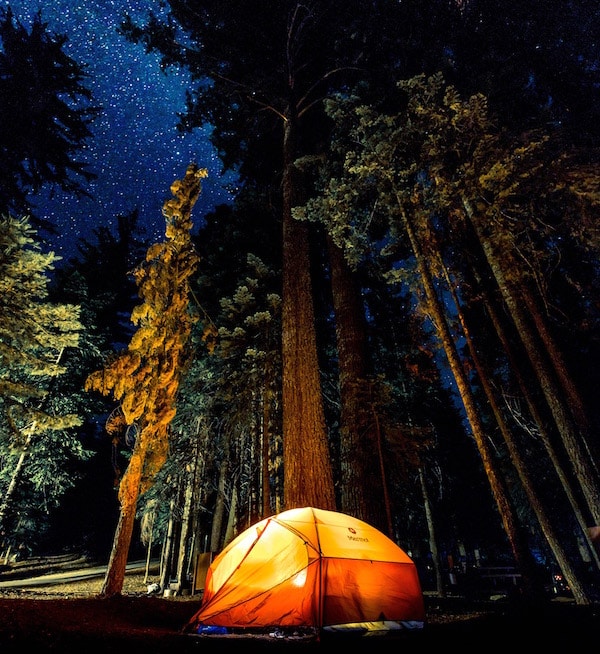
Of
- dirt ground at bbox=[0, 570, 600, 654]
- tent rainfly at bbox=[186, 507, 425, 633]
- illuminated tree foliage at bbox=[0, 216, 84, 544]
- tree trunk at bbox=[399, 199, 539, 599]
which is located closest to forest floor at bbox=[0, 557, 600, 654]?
dirt ground at bbox=[0, 570, 600, 654]

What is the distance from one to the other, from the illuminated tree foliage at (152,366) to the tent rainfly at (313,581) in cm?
297

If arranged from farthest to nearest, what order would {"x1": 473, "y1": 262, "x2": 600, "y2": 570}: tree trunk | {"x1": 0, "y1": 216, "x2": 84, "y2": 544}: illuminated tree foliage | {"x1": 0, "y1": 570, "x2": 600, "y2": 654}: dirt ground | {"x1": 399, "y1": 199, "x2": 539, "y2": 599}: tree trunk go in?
{"x1": 0, "y1": 216, "x2": 84, "y2": 544}: illuminated tree foliage → {"x1": 473, "y1": 262, "x2": 600, "y2": 570}: tree trunk → {"x1": 399, "y1": 199, "x2": 539, "y2": 599}: tree trunk → {"x1": 0, "y1": 570, "x2": 600, "y2": 654}: dirt ground

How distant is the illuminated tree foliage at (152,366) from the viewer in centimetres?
689

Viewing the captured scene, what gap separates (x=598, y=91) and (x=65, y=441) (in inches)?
903

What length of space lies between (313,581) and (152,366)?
536 cm

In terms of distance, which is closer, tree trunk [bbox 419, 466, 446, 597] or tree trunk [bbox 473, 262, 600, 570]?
tree trunk [bbox 473, 262, 600, 570]

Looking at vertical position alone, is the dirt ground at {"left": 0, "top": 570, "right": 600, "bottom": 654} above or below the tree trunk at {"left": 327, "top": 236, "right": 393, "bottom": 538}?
below

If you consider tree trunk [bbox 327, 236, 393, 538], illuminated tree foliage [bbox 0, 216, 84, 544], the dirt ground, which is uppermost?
→ illuminated tree foliage [bbox 0, 216, 84, 544]

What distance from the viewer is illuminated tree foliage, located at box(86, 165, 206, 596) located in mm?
6895

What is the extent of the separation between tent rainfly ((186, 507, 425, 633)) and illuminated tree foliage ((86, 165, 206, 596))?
297 centimetres

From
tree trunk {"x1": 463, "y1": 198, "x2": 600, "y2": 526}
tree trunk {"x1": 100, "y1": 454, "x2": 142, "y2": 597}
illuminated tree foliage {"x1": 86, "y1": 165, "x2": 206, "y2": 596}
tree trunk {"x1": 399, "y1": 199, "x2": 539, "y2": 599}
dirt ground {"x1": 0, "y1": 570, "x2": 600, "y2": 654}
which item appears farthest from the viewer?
tree trunk {"x1": 463, "y1": 198, "x2": 600, "y2": 526}

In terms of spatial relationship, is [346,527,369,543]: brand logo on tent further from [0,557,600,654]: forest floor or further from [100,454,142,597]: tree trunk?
[100,454,142,597]: tree trunk

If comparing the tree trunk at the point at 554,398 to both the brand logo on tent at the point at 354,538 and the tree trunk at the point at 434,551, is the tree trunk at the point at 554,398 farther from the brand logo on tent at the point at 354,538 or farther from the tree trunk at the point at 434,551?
the tree trunk at the point at 434,551

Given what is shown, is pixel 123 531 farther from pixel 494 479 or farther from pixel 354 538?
pixel 494 479
